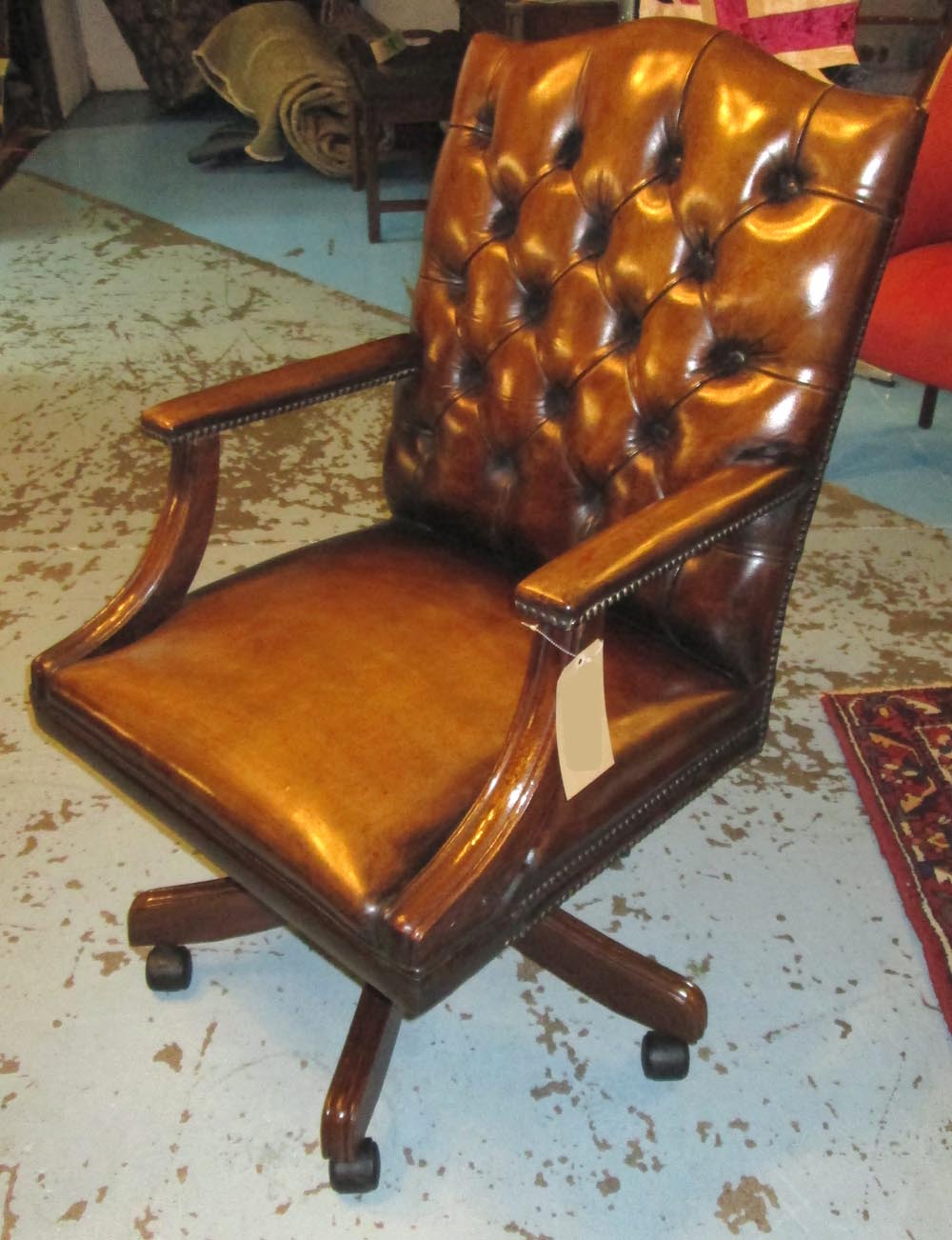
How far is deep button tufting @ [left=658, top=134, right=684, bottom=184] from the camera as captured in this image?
1.18m

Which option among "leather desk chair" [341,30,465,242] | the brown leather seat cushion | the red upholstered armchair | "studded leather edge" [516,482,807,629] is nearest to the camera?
"studded leather edge" [516,482,807,629]

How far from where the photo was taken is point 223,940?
1.47 meters

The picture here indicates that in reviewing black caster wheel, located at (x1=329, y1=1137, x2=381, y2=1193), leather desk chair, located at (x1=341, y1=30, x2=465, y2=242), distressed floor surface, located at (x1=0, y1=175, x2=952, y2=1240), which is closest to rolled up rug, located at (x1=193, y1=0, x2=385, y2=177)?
leather desk chair, located at (x1=341, y1=30, x2=465, y2=242)

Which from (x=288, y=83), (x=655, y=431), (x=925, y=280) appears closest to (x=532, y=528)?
(x=655, y=431)

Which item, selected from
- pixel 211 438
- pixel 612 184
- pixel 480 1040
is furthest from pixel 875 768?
pixel 211 438

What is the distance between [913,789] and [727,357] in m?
0.83

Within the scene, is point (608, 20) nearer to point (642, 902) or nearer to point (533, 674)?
point (642, 902)

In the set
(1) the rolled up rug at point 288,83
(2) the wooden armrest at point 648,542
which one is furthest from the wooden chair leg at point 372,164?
(2) the wooden armrest at point 648,542

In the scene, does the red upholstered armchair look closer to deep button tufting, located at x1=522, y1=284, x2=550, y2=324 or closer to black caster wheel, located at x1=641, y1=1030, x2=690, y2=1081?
deep button tufting, located at x1=522, y1=284, x2=550, y2=324

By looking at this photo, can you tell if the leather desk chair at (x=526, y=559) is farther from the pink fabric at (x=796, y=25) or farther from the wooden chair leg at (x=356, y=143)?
the wooden chair leg at (x=356, y=143)

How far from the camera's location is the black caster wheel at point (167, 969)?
139 centimetres

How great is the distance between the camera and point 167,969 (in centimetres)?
139

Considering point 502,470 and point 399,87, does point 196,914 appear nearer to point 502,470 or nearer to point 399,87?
point 502,470

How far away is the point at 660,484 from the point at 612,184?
0.32m
